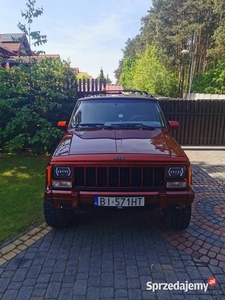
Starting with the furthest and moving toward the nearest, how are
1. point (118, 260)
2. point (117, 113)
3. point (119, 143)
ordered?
point (117, 113), point (119, 143), point (118, 260)

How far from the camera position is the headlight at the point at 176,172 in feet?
9.04

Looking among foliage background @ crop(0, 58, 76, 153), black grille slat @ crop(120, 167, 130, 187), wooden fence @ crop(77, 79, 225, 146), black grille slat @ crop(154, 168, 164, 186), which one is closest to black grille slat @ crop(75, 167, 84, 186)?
black grille slat @ crop(120, 167, 130, 187)

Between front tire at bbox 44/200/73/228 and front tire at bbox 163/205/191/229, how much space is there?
139 cm

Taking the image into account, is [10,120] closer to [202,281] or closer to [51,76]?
[51,76]

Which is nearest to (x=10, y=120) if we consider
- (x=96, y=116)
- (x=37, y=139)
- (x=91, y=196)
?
(x=37, y=139)

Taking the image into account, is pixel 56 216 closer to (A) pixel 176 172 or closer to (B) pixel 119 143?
(B) pixel 119 143

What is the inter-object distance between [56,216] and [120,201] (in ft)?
3.48

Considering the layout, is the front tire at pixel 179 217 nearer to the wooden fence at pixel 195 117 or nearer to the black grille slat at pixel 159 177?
the black grille slat at pixel 159 177

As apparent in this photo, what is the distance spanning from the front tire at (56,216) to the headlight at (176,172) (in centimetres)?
154

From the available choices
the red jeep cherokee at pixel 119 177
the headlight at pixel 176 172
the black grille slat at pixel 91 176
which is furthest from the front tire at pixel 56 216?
the headlight at pixel 176 172

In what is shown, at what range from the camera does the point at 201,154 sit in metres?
7.95

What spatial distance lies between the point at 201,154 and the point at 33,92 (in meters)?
6.04

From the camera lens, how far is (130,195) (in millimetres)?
2707

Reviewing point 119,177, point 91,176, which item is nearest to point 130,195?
point 119,177
